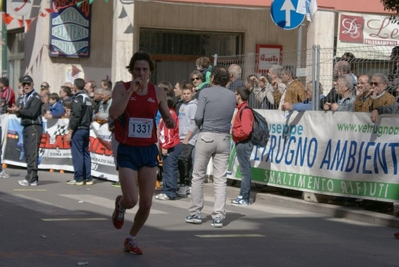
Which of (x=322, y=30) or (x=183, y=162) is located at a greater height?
(x=322, y=30)

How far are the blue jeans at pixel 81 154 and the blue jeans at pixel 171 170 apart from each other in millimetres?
2599

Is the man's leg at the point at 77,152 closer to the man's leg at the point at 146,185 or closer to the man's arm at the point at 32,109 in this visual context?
the man's arm at the point at 32,109

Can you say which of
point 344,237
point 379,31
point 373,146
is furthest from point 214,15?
point 344,237

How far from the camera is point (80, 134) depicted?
16.8 metres

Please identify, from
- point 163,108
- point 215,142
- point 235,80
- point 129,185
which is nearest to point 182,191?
point 235,80

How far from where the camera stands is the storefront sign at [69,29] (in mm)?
23906

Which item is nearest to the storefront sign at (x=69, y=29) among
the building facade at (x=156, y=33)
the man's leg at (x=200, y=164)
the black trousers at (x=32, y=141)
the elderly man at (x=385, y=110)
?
the building facade at (x=156, y=33)

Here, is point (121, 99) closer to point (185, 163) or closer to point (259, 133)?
point (259, 133)

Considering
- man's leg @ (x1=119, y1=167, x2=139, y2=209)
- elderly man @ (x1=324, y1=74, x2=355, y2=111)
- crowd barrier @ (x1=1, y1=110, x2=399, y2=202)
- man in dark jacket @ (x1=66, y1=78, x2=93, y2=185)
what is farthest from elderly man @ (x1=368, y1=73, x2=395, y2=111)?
man in dark jacket @ (x1=66, y1=78, x2=93, y2=185)

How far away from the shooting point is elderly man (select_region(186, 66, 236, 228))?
1127 centimetres

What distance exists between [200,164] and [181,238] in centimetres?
152

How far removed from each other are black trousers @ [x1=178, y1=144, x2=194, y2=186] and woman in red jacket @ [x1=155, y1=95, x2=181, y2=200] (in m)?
0.21

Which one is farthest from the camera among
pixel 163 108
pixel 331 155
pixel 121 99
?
pixel 331 155

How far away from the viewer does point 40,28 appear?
24391 millimetres
